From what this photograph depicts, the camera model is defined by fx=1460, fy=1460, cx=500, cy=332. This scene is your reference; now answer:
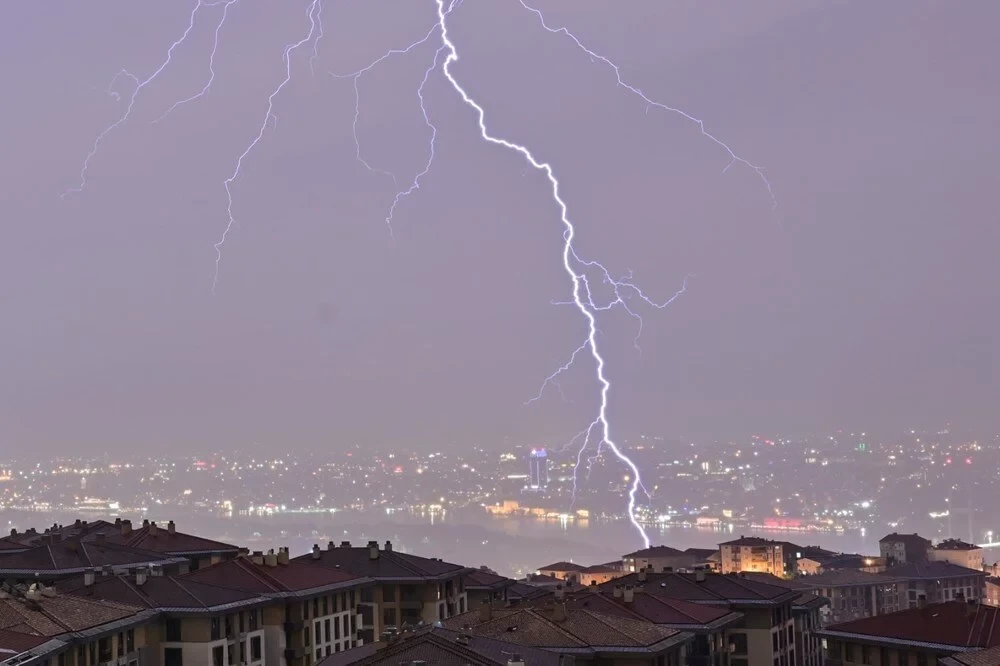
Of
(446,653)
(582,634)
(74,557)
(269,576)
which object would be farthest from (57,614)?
(74,557)

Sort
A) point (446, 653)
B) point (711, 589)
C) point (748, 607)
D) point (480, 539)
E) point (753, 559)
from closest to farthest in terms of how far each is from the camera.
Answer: point (446, 653) < point (748, 607) < point (711, 589) < point (753, 559) < point (480, 539)

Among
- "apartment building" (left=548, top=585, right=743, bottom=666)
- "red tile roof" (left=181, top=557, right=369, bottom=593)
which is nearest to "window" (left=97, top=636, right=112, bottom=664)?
"red tile roof" (left=181, top=557, right=369, bottom=593)

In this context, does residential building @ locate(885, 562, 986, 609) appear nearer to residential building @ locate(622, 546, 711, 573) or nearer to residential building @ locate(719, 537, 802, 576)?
residential building @ locate(719, 537, 802, 576)

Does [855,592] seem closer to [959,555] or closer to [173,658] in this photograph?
[959,555]

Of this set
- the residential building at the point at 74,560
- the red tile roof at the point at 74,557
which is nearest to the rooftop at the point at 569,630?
the residential building at the point at 74,560

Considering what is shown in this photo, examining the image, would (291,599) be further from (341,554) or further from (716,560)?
(716,560)

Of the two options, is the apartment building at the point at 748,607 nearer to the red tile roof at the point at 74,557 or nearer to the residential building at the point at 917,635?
the residential building at the point at 917,635
